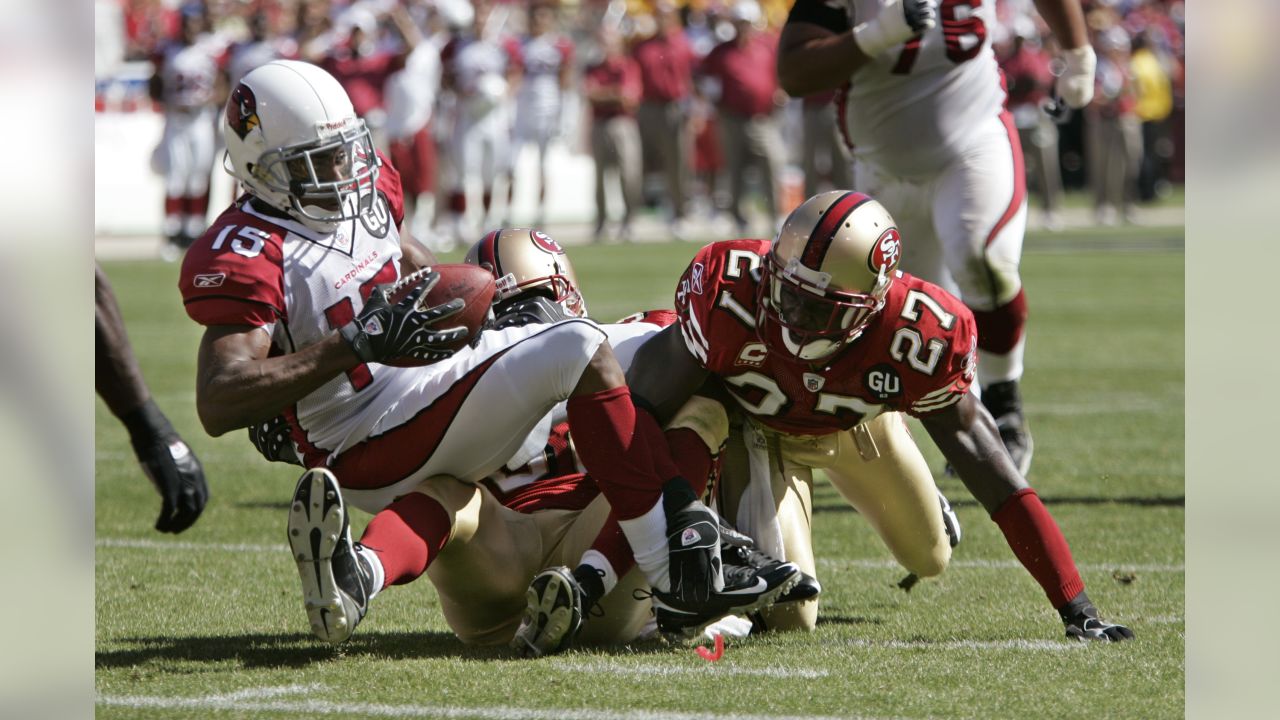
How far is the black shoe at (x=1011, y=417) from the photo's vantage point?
17.5 feet

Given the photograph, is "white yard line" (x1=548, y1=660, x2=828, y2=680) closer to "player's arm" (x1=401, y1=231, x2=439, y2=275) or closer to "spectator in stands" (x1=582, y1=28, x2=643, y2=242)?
"player's arm" (x1=401, y1=231, x2=439, y2=275)

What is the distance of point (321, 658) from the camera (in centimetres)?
346

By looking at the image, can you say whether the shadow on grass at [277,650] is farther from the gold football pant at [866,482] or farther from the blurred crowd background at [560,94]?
the blurred crowd background at [560,94]

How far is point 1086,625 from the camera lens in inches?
139

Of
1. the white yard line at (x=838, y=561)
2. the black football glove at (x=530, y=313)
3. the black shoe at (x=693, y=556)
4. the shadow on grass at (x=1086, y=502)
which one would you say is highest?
the black football glove at (x=530, y=313)

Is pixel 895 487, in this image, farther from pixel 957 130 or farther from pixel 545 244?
pixel 957 130

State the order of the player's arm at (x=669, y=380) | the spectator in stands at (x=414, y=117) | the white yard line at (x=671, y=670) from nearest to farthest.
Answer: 1. the white yard line at (x=671, y=670)
2. the player's arm at (x=669, y=380)
3. the spectator in stands at (x=414, y=117)

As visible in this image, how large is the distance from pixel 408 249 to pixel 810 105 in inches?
493

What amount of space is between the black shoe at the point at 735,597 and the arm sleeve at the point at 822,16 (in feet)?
8.19

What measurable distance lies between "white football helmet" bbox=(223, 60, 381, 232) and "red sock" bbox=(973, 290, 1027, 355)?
2.40 m

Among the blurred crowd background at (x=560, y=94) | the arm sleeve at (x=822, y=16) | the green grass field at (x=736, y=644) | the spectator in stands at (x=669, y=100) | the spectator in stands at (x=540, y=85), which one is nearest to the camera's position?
the green grass field at (x=736, y=644)

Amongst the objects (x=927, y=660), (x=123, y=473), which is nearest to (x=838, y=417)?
(x=927, y=660)

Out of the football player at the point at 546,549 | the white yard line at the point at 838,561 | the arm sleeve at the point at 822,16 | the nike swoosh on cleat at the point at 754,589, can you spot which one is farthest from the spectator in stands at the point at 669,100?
the nike swoosh on cleat at the point at 754,589
